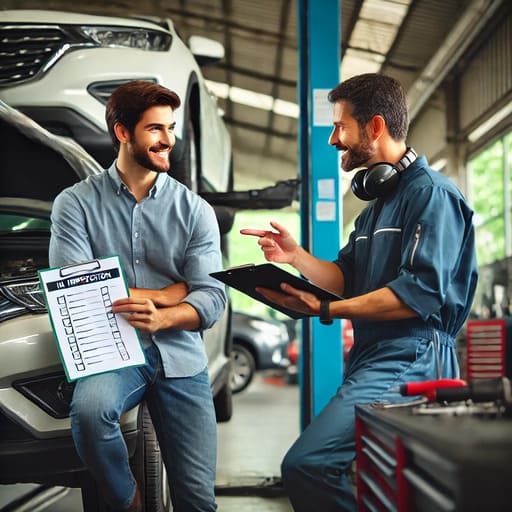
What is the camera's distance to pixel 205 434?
215 cm

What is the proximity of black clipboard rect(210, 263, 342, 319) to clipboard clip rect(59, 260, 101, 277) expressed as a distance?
0.33m

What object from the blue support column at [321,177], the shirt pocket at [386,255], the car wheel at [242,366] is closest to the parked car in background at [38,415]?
→ the shirt pocket at [386,255]

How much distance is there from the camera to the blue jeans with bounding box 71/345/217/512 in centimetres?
198

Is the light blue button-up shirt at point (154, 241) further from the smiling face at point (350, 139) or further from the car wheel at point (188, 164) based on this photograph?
the car wheel at point (188, 164)

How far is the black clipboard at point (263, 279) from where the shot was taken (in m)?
1.83

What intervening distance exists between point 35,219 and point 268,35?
6.14 m

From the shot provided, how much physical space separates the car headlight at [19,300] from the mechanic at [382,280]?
0.69 meters

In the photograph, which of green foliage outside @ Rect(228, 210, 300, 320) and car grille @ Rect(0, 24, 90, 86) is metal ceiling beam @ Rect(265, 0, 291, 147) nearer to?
green foliage outside @ Rect(228, 210, 300, 320)

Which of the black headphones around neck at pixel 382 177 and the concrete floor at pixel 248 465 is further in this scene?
the concrete floor at pixel 248 465

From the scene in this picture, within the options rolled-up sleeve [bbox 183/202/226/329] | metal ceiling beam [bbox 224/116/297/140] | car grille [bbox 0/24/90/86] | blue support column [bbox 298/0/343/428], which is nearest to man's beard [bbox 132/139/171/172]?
rolled-up sleeve [bbox 183/202/226/329]

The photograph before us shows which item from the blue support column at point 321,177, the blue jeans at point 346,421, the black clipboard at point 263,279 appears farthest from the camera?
the blue support column at point 321,177

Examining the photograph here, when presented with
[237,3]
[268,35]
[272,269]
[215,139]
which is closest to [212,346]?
[215,139]

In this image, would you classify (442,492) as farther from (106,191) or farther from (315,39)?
(315,39)

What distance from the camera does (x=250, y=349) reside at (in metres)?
7.66
